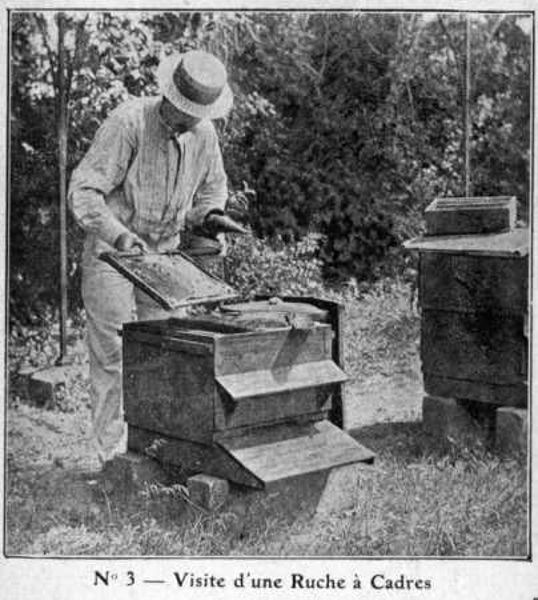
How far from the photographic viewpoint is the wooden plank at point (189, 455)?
479 cm

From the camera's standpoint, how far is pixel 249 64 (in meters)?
5.80

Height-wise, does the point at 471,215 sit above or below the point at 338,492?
above

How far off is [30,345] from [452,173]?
247 centimetres

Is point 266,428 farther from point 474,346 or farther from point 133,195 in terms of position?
point 133,195

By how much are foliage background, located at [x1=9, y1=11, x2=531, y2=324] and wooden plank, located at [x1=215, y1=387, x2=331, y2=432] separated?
4.04 ft

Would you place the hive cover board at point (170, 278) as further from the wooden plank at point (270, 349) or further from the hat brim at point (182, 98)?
the hat brim at point (182, 98)

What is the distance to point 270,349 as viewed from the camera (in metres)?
4.84

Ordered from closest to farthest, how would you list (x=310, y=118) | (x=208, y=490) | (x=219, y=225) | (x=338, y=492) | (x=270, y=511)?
(x=208, y=490) → (x=270, y=511) → (x=338, y=492) → (x=219, y=225) → (x=310, y=118)

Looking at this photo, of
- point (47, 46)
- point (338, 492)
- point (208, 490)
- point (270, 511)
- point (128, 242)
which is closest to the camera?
point (208, 490)

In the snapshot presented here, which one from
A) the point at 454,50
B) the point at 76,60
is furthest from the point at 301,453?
the point at 76,60

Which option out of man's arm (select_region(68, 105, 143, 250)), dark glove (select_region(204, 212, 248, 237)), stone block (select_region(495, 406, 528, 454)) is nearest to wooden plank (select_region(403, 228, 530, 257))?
stone block (select_region(495, 406, 528, 454))

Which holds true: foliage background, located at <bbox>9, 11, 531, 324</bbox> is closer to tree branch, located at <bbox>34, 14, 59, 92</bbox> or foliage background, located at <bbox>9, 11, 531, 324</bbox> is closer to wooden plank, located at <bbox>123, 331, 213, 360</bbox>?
tree branch, located at <bbox>34, 14, 59, 92</bbox>

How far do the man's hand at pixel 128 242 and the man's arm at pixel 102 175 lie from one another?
5cm

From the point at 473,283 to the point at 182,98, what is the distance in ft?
5.75
